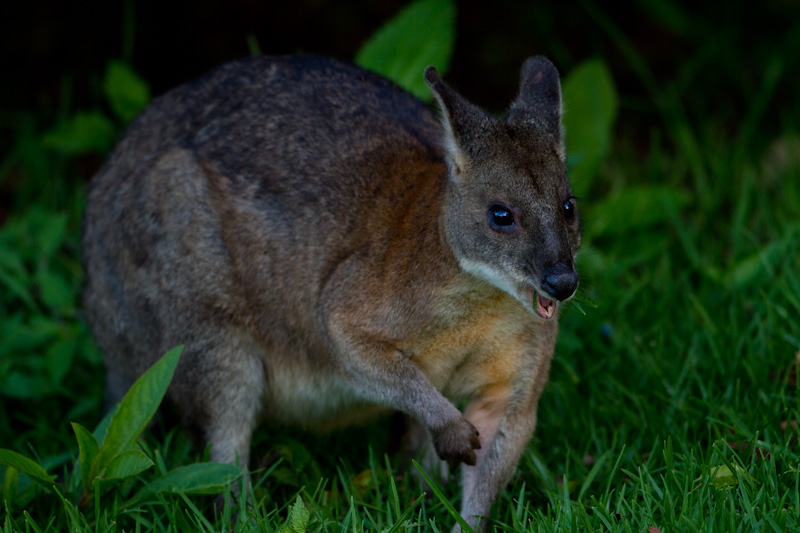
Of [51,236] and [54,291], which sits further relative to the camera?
[51,236]

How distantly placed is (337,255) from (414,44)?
2.05 meters

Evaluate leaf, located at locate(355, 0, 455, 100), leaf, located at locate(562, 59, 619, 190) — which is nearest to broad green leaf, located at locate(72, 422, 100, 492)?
leaf, located at locate(355, 0, 455, 100)

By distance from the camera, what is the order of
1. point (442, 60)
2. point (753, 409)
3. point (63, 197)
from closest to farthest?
1. point (753, 409)
2. point (442, 60)
3. point (63, 197)

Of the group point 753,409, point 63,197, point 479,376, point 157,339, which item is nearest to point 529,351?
point 479,376

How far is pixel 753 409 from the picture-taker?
432 centimetres

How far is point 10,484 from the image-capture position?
4.00 meters

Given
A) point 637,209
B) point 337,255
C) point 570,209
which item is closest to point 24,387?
point 337,255

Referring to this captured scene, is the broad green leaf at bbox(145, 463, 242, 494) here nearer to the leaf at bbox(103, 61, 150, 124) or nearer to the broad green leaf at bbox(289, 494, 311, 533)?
the broad green leaf at bbox(289, 494, 311, 533)

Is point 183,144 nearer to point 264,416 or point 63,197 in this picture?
point 264,416

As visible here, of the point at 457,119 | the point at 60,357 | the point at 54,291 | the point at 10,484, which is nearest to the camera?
the point at 457,119

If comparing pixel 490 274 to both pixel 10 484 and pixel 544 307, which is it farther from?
pixel 10 484

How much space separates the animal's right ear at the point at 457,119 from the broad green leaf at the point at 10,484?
2017mm

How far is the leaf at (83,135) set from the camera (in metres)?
6.73

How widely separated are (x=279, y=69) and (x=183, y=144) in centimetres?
58
